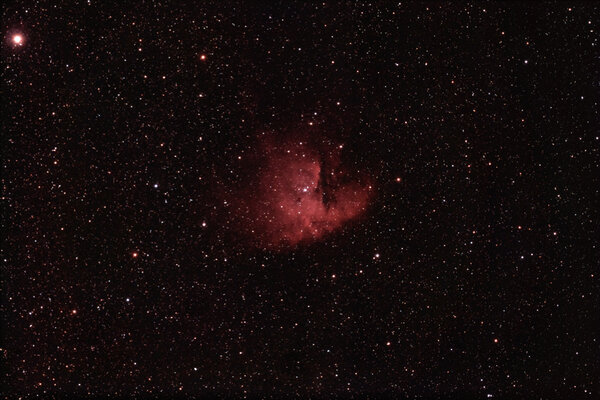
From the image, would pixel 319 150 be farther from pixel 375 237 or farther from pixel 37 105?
pixel 37 105

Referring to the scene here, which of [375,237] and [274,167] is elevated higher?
[274,167]

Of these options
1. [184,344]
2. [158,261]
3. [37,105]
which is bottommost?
[184,344]

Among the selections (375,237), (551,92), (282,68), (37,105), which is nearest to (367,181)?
(375,237)

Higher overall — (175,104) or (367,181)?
(175,104)

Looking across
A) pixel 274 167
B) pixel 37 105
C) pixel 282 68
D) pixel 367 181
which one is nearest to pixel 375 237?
pixel 367 181

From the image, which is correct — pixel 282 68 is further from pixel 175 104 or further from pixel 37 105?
pixel 37 105

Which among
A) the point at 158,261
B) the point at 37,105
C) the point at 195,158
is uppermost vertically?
the point at 37,105
